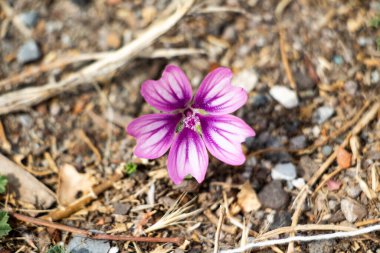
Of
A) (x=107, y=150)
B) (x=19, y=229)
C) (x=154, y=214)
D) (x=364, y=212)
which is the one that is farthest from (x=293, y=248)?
(x=19, y=229)

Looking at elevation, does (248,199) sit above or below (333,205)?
above

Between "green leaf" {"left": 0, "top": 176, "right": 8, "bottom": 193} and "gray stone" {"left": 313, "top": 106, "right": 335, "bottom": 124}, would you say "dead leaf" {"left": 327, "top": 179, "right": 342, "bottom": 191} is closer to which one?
"gray stone" {"left": 313, "top": 106, "right": 335, "bottom": 124}

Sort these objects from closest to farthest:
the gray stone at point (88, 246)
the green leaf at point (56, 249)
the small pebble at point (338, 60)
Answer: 1. the green leaf at point (56, 249)
2. the gray stone at point (88, 246)
3. the small pebble at point (338, 60)

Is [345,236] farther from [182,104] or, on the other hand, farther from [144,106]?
[144,106]

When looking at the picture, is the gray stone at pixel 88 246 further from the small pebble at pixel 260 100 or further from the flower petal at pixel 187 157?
the small pebble at pixel 260 100

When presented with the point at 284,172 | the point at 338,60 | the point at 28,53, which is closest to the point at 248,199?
the point at 284,172

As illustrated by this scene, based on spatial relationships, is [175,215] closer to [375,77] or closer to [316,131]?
[316,131]

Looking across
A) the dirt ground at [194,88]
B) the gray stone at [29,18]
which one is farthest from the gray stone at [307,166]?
the gray stone at [29,18]
